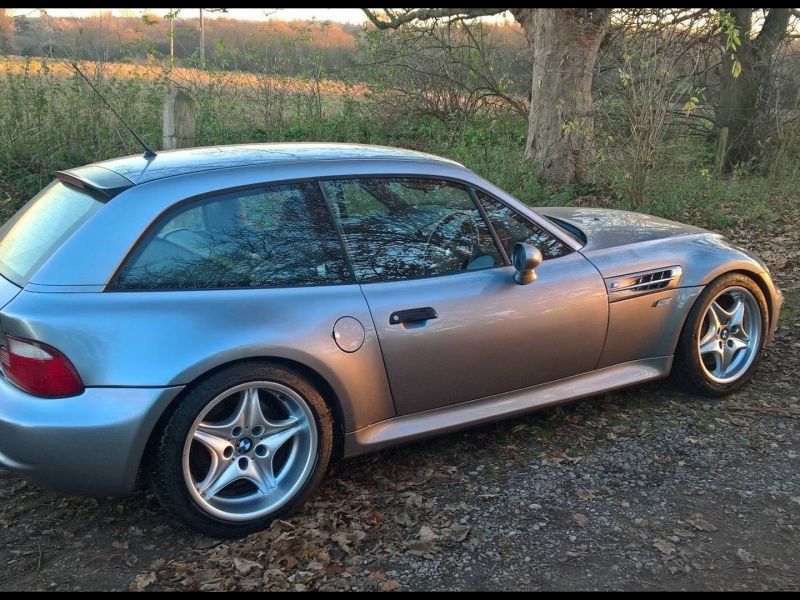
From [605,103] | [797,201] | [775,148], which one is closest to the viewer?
[605,103]

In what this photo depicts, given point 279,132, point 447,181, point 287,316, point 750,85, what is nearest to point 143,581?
point 287,316

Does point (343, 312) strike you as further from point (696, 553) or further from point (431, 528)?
point (696, 553)

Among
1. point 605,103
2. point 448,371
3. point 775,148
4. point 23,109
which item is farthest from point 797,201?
point 23,109

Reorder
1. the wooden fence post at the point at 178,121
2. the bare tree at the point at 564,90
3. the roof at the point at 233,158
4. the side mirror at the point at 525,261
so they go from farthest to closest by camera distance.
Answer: the bare tree at the point at 564,90 → the wooden fence post at the point at 178,121 → the side mirror at the point at 525,261 → the roof at the point at 233,158

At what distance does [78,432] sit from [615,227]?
10.6 feet

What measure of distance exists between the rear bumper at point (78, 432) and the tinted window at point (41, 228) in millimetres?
549

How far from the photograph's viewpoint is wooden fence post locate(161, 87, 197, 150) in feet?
20.2

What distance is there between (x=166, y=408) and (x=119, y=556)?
69 centimetres

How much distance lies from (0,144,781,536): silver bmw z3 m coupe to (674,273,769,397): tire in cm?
3

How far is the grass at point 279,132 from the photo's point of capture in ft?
26.0

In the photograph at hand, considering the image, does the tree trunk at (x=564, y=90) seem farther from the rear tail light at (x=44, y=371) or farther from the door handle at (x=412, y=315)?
the rear tail light at (x=44, y=371)

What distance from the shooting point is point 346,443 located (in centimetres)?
331

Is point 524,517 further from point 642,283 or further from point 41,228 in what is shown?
point 41,228

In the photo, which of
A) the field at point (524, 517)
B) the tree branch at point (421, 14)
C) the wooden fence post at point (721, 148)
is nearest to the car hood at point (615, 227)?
the field at point (524, 517)
